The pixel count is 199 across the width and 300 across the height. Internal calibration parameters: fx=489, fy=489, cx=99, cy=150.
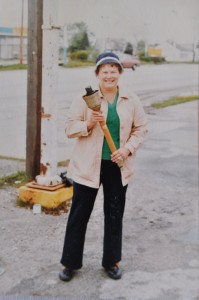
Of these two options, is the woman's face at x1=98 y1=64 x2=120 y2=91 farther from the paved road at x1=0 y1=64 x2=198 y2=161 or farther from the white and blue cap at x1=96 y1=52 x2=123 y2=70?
the paved road at x1=0 y1=64 x2=198 y2=161

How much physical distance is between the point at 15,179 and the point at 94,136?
111 inches

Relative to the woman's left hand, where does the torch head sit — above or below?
above

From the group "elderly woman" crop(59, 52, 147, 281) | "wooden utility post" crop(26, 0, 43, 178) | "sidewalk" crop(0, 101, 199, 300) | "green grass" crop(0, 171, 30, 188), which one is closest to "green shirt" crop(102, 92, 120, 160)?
"elderly woman" crop(59, 52, 147, 281)

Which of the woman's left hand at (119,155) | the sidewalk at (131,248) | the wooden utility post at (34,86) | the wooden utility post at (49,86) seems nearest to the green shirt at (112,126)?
the woman's left hand at (119,155)

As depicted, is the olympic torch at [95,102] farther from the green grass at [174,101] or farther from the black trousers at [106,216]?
the green grass at [174,101]

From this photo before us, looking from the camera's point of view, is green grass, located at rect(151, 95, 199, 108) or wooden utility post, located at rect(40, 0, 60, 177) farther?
green grass, located at rect(151, 95, 199, 108)

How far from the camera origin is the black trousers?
354 centimetres

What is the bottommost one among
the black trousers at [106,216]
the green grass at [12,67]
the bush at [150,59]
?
the black trousers at [106,216]

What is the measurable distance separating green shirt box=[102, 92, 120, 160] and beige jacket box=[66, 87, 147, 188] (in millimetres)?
25

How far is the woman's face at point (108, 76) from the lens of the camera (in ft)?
11.1

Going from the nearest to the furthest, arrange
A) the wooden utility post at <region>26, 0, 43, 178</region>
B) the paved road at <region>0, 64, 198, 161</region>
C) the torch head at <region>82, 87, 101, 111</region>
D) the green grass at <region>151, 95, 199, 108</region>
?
the torch head at <region>82, 87, 101, 111</region>
the wooden utility post at <region>26, 0, 43, 178</region>
the paved road at <region>0, 64, 198, 161</region>
the green grass at <region>151, 95, 199, 108</region>

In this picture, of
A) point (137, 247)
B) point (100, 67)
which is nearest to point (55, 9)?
point (100, 67)

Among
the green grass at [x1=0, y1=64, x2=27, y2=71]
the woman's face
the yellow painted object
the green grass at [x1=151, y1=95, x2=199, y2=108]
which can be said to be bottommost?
the green grass at [x1=151, y1=95, x2=199, y2=108]

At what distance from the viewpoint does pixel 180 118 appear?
1276 centimetres
